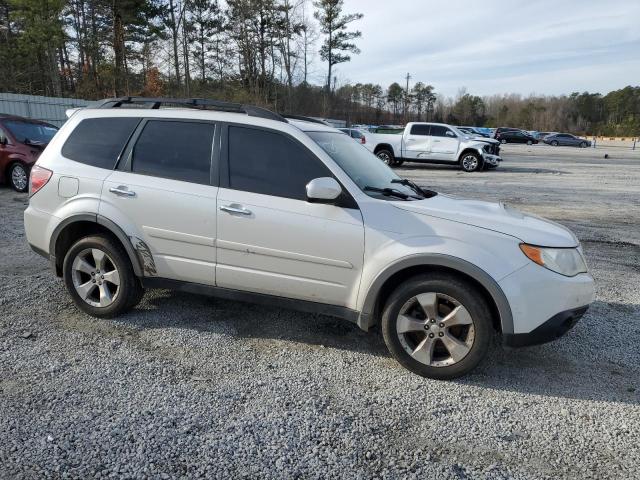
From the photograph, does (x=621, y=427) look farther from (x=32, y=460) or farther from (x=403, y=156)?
(x=403, y=156)

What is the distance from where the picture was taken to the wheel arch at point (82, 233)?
4.04 m

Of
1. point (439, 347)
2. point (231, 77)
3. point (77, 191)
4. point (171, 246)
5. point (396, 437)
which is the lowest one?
point (396, 437)

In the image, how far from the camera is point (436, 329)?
337 centimetres

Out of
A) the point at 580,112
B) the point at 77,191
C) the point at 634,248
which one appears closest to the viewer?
the point at 77,191

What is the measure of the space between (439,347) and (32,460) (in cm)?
255

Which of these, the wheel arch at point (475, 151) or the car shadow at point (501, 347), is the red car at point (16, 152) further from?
the wheel arch at point (475, 151)

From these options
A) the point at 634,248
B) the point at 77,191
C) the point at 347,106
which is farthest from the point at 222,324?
the point at 347,106

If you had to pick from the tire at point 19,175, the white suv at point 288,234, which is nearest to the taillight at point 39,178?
the white suv at point 288,234

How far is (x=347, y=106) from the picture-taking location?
6362 centimetres

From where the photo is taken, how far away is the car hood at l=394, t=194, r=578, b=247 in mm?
3291

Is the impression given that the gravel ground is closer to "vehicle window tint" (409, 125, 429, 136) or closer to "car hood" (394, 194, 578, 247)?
"car hood" (394, 194, 578, 247)

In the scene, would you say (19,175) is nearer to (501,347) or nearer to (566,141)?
(501,347)

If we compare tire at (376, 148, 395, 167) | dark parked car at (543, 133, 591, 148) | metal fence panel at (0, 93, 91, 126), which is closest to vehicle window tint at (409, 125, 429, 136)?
tire at (376, 148, 395, 167)

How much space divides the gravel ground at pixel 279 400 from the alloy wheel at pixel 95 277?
210mm
